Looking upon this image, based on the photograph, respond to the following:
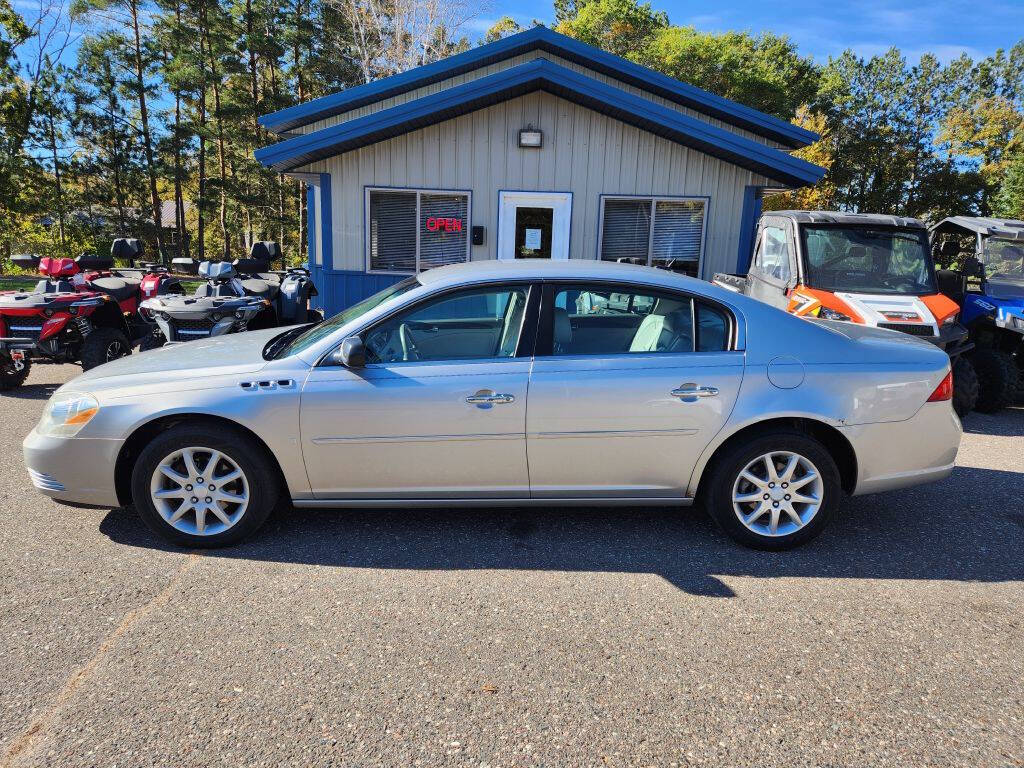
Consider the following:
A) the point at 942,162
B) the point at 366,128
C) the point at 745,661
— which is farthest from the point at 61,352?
the point at 942,162

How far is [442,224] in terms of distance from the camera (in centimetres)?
1044

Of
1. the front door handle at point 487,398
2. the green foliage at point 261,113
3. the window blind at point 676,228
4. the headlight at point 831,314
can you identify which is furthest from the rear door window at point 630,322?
the green foliage at point 261,113

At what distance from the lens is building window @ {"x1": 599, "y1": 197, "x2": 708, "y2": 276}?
10.6 metres

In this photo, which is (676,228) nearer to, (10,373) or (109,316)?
(109,316)

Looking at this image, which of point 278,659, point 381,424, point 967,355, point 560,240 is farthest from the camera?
point 560,240

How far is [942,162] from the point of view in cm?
3744

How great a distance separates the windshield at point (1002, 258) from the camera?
860 centimetres

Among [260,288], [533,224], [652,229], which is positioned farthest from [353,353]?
[652,229]

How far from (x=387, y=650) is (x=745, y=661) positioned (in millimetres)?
1499

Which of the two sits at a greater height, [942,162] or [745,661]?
[942,162]

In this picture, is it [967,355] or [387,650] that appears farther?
[967,355]

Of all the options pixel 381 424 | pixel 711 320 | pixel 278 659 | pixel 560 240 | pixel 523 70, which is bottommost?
pixel 278 659

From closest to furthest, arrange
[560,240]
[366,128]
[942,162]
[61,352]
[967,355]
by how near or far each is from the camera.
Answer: [61,352]
[967,355]
[366,128]
[560,240]
[942,162]

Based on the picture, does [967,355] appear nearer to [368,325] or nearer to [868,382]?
[868,382]
